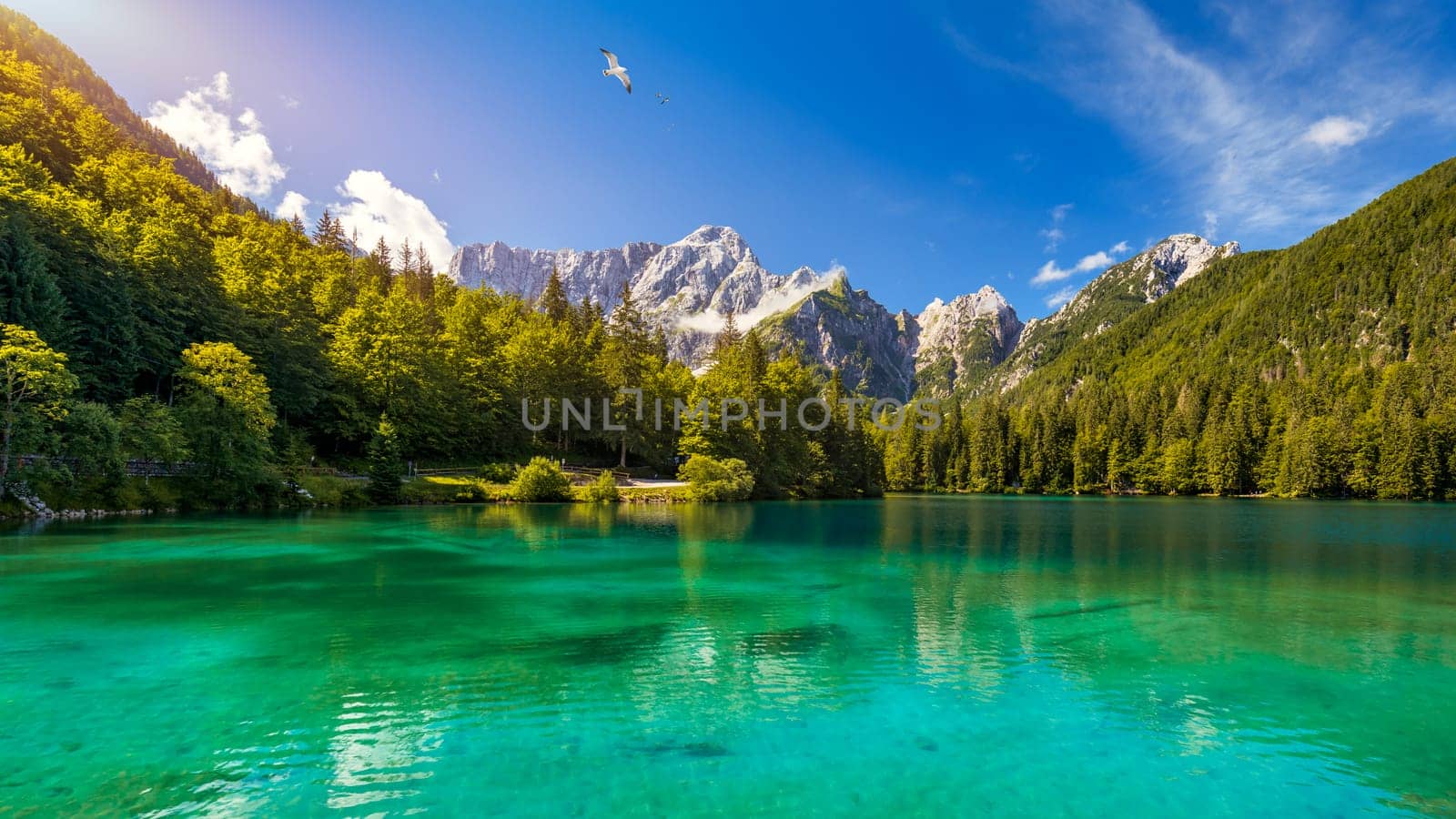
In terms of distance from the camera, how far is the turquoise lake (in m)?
6.77

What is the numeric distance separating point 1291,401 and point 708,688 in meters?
131

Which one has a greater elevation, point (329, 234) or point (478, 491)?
point (329, 234)

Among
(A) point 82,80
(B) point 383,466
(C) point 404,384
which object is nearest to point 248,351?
(C) point 404,384

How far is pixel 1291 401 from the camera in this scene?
101 metres

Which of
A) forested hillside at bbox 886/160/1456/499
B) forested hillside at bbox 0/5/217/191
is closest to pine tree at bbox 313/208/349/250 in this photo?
forested hillside at bbox 0/5/217/191

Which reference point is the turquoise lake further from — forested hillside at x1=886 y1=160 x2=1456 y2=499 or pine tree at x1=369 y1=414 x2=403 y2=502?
forested hillside at x1=886 y1=160 x2=1456 y2=499

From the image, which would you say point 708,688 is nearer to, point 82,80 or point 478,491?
point 478,491

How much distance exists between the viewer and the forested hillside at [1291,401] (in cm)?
9006

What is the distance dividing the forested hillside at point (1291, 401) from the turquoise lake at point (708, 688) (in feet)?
307

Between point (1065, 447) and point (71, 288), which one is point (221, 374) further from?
point (1065, 447)

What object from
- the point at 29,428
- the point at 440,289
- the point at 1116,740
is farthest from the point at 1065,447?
the point at 29,428

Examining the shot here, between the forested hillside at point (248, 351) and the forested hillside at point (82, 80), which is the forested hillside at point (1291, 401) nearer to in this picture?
the forested hillside at point (248, 351)

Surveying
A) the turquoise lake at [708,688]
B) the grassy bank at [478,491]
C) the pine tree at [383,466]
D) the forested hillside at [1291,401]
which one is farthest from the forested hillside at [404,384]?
the turquoise lake at [708,688]

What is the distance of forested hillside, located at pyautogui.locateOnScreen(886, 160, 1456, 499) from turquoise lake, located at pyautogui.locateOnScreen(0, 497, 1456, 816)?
307ft
